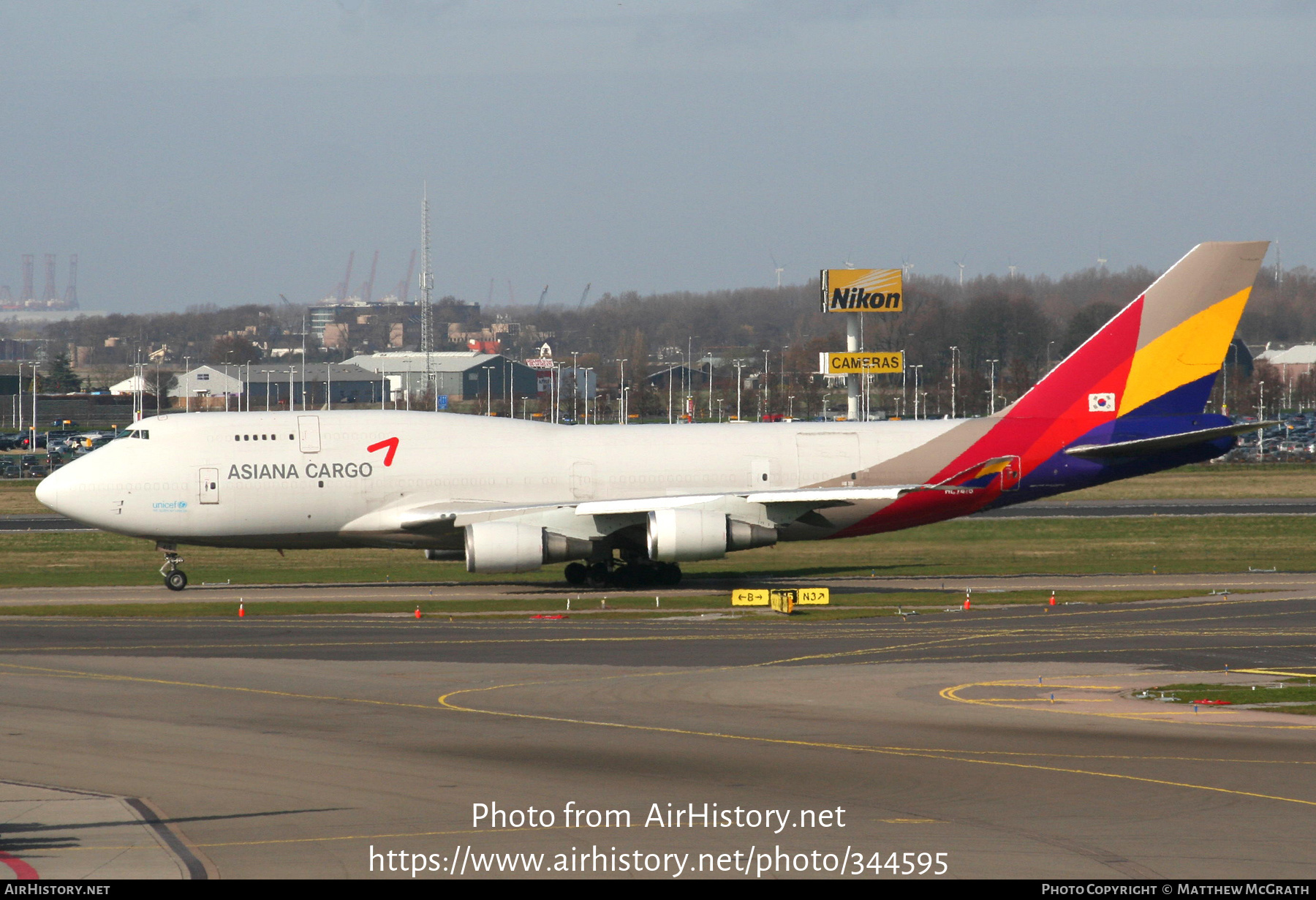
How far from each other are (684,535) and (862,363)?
169ft

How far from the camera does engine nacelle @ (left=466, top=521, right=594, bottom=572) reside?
135 ft

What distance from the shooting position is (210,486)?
141ft

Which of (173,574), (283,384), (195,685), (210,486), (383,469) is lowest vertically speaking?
(195,685)

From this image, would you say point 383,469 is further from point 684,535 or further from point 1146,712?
point 1146,712

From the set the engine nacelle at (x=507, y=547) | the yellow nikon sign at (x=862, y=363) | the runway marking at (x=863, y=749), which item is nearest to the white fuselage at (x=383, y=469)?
the engine nacelle at (x=507, y=547)

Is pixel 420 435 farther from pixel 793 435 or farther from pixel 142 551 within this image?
pixel 142 551

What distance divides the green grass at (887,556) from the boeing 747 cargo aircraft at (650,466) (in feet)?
11.9

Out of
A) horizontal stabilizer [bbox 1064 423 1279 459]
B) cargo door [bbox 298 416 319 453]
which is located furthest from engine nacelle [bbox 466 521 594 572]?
horizontal stabilizer [bbox 1064 423 1279 459]

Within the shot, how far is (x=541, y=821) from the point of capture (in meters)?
16.0

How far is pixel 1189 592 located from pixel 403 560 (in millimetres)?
29080

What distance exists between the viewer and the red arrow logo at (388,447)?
43375 millimetres

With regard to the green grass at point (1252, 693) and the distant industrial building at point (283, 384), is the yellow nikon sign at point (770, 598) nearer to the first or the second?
the green grass at point (1252, 693)

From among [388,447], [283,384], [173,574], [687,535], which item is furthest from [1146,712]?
[283,384]
